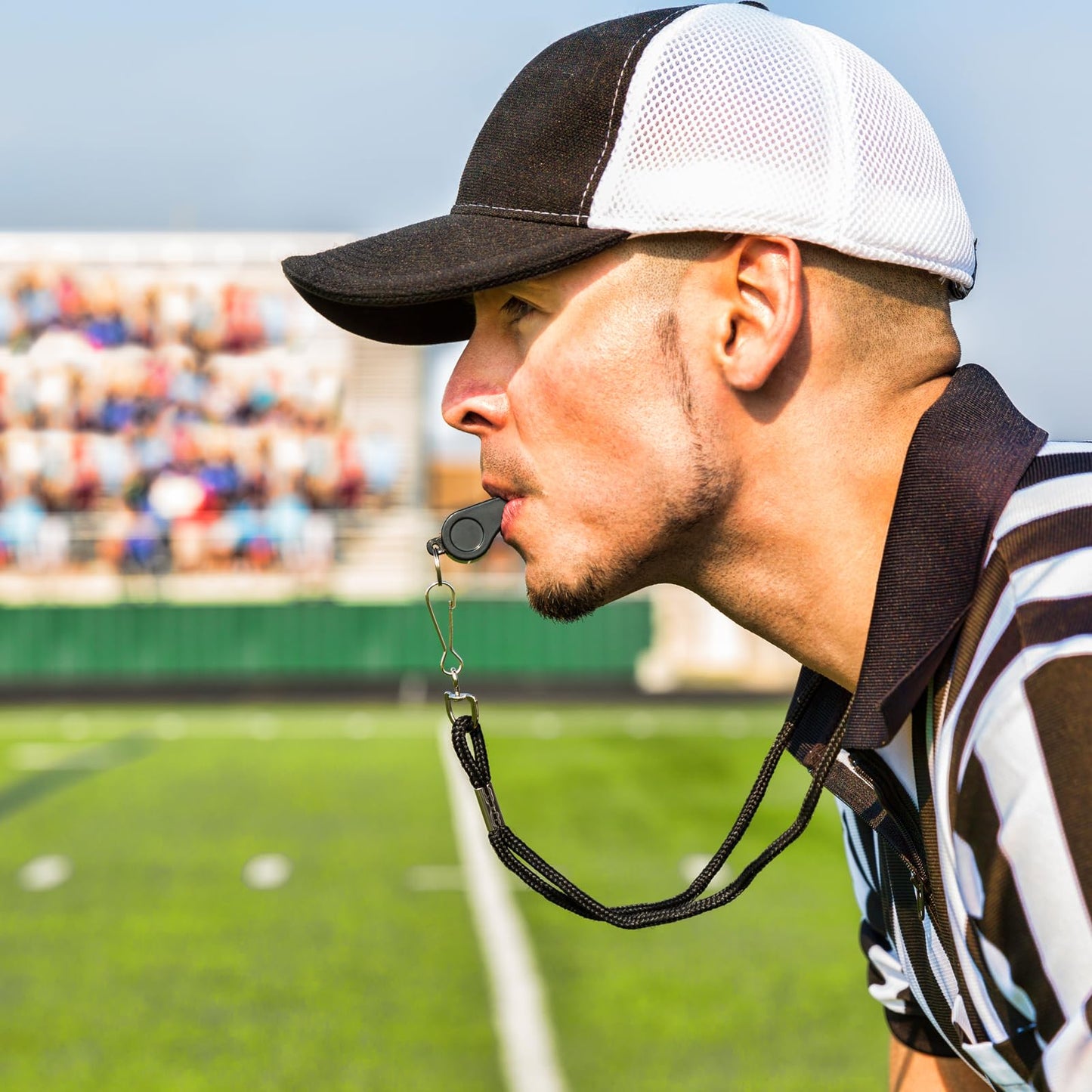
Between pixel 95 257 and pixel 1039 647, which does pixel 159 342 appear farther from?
pixel 1039 647

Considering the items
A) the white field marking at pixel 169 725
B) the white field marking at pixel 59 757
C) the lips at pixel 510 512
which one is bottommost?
the white field marking at pixel 169 725

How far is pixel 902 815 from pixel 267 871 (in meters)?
6.72

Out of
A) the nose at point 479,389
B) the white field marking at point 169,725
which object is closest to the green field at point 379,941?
the white field marking at point 169,725

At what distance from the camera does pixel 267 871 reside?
304 inches

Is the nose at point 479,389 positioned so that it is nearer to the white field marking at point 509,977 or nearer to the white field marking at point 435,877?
the white field marking at point 509,977

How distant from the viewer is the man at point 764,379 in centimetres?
130

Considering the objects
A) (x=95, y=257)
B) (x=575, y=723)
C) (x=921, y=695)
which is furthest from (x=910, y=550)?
(x=95, y=257)

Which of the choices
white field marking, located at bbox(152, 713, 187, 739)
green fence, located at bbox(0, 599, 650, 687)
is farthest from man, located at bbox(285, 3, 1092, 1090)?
green fence, located at bbox(0, 599, 650, 687)

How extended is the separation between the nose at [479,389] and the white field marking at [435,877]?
6.05 meters

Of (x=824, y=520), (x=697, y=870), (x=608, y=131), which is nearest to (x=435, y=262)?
(x=608, y=131)

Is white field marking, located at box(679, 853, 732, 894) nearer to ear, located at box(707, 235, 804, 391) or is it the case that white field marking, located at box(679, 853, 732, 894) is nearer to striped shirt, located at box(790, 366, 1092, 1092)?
striped shirt, located at box(790, 366, 1092, 1092)

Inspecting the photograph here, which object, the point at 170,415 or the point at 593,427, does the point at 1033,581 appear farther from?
the point at 170,415

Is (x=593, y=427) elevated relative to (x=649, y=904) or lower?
elevated

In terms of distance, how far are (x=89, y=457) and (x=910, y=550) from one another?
2511 cm
